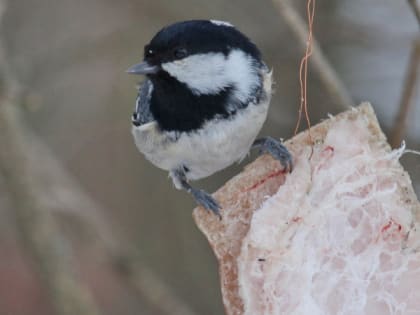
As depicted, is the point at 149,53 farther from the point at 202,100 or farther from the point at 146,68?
the point at 202,100

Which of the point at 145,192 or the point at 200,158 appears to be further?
the point at 145,192

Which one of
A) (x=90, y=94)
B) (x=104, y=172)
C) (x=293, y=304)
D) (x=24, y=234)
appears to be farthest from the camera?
(x=104, y=172)

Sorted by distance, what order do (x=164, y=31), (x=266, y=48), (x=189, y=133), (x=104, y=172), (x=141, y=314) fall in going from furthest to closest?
(x=104, y=172), (x=141, y=314), (x=266, y=48), (x=189, y=133), (x=164, y=31)

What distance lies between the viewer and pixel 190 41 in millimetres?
1770

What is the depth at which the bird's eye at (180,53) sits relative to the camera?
5.85 ft

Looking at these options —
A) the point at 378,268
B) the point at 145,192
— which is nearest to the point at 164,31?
the point at 378,268

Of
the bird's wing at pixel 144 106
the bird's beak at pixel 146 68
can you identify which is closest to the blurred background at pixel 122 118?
the bird's wing at pixel 144 106

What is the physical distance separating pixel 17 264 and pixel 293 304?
361 centimetres

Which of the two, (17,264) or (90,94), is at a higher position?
(90,94)

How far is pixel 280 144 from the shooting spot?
1760 mm

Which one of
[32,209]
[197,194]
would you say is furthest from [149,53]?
[32,209]

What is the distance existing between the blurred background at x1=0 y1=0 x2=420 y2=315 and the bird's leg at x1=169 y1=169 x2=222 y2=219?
0.55 meters

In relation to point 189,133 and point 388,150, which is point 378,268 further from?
point 189,133

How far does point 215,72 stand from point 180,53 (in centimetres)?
9
